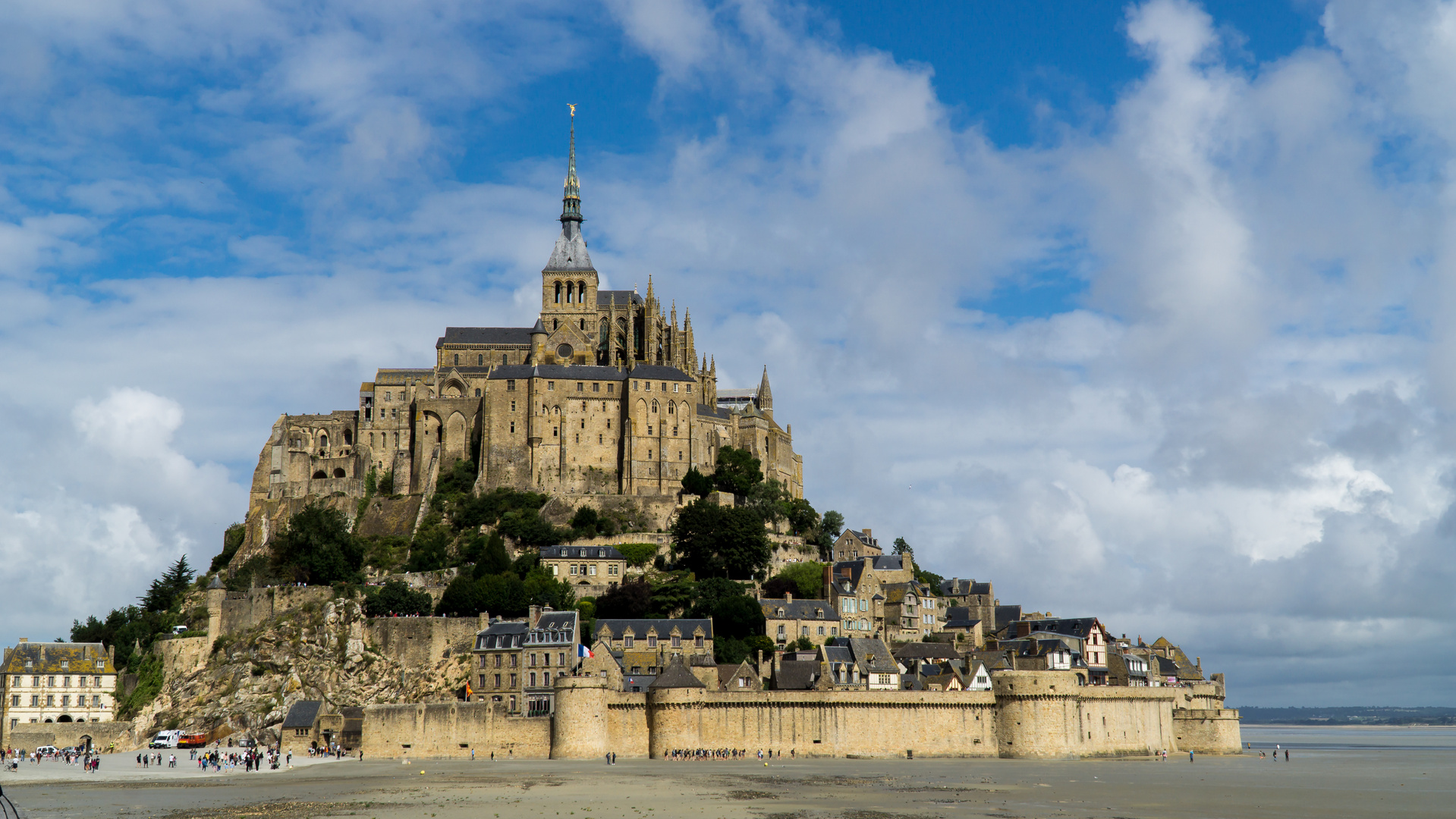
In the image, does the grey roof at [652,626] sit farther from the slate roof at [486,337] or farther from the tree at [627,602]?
the slate roof at [486,337]

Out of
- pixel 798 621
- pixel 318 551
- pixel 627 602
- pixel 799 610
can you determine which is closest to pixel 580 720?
pixel 627 602

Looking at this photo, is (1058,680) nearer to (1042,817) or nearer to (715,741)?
(715,741)

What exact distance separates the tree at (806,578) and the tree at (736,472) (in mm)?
10561

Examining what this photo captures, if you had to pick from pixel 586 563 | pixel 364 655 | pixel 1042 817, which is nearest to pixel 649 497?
pixel 586 563

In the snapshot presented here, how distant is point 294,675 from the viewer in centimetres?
7331

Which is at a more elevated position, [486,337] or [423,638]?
[486,337]

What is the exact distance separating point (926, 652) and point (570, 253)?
53.1m

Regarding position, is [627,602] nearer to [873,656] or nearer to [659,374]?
[873,656]

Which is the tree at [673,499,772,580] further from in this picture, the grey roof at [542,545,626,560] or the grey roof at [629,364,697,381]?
the grey roof at [629,364,697,381]

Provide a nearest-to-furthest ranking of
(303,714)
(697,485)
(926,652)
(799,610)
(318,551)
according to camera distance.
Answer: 1. (303,714)
2. (926,652)
3. (799,610)
4. (318,551)
5. (697,485)

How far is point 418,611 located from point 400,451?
75.6 feet

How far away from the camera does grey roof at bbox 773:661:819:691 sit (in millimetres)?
67938

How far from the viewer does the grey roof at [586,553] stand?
8512 centimetres

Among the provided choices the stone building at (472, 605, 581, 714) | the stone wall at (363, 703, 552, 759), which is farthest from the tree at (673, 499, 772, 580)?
the stone wall at (363, 703, 552, 759)
